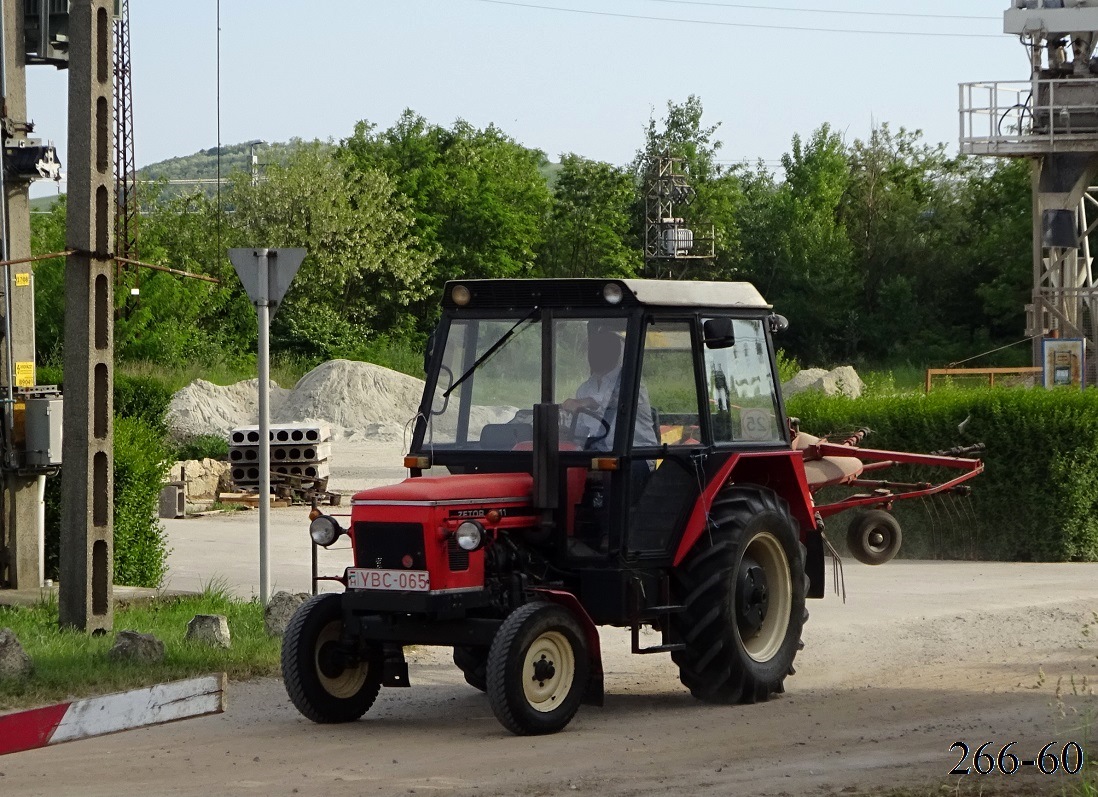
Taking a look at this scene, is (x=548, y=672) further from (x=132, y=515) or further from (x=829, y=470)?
(x=132, y=515)

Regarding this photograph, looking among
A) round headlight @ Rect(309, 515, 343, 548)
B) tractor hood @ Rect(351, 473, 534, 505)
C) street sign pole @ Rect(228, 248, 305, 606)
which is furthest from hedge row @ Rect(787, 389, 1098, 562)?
round headlight @ Rect(309, 515, 343, 548)

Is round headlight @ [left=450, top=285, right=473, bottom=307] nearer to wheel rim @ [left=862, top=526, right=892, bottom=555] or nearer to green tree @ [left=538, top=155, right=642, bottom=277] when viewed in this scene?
wheel rim @ [left=862, top=526, right=892, bottom=555]

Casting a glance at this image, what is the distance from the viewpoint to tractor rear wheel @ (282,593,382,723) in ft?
28.8

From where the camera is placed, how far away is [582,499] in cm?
912

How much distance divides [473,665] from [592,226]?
217 feet

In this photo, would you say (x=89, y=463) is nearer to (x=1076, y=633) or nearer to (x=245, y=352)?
(x=1076, y=633)

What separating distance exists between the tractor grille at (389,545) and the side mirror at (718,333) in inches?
84.8

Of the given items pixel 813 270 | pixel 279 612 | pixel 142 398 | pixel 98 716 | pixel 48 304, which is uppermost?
pixel 813 270

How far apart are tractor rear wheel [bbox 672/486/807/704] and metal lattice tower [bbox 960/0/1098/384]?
26.6 metres

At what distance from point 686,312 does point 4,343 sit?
7682mm

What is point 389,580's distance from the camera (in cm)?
859

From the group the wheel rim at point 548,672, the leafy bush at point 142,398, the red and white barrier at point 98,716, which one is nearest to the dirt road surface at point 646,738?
the wheel rim at point 548,672

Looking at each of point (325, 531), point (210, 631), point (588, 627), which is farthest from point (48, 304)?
point (588, 627)

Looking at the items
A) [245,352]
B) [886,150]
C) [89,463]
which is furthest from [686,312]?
[886,150]
